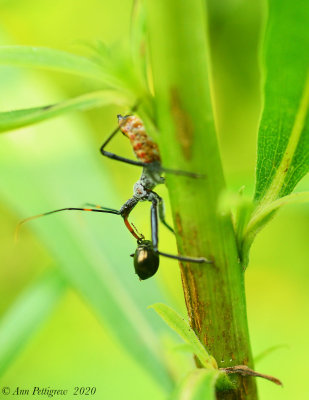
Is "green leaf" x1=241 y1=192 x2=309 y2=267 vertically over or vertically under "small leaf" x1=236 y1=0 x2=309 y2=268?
under

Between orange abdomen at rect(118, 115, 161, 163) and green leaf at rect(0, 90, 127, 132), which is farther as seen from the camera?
orange abdomen at rect(118, 115, 161, 163)

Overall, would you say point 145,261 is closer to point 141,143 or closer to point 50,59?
point 141,143

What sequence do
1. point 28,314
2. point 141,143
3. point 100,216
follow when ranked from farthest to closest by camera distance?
point 100,216 → point 28,314 → point 141,143

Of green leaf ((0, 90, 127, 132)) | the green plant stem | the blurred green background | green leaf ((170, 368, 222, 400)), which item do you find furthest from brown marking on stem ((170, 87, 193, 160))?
the blurred green background

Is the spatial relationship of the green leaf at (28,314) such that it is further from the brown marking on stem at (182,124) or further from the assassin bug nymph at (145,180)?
the brown marking on stem at (182,124)

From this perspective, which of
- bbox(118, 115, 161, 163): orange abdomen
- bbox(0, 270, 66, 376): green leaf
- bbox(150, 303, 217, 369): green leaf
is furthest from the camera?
bbox(0, 270, 66, 376): green leaf

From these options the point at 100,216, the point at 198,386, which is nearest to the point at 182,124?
the point at 198,386

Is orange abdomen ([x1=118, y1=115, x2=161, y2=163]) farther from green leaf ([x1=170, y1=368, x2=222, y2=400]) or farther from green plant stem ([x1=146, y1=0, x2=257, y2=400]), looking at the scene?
green leaf ([x1=170, y1=368, x2=222, y2=400])
